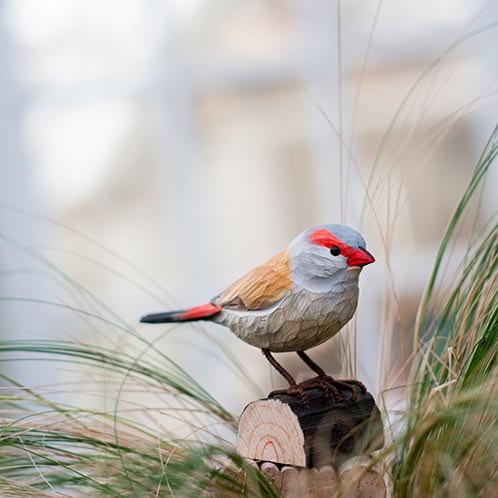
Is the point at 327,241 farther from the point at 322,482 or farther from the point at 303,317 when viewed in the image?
the point at 322,482

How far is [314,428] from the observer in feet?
2.66

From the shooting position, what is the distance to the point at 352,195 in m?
2.07

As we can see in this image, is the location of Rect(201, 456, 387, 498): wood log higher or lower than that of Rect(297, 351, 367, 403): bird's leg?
lower

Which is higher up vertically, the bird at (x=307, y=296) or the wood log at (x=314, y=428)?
the bird at (x=307, y=296)

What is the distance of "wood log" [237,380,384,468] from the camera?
81cm

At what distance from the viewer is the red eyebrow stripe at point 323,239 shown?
81 cm

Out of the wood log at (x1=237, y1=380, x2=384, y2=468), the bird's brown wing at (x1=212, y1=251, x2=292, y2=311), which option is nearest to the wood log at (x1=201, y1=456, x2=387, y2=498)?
the wood log at (x1=237, y1=380, x2=384, y2=468)

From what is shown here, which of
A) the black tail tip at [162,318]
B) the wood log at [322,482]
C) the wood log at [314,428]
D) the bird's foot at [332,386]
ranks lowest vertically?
the wood log at [322,482]

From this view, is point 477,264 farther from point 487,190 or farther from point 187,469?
point 487,190

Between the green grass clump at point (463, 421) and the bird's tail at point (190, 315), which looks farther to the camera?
the bird's tail at point (190, 315)

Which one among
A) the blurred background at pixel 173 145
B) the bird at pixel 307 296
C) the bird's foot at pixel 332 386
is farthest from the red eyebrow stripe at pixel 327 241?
the blurred background at pixel 173 145

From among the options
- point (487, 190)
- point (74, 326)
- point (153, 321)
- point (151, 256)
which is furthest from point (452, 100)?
point (153, 321)

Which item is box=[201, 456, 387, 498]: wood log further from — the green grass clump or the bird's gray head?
the bird's gray head

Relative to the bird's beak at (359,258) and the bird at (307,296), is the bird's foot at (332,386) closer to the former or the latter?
the bird at (307,296)
